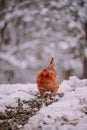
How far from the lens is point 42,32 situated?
11516mm

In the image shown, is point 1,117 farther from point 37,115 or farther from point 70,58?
point 70,58

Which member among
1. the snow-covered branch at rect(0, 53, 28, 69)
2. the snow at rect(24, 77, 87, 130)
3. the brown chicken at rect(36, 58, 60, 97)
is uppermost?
the snow-covered branch at rect(0, 53, 28, 69)

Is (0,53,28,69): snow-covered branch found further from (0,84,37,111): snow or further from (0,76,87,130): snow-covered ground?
(0,76,87,130): snow-covered ground

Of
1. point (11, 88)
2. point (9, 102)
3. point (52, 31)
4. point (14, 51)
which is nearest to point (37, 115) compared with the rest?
point (9, 102)

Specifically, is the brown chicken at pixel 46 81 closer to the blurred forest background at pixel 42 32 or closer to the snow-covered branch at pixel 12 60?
the blurred forest background at pixel 42 32

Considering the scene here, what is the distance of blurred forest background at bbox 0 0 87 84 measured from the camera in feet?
28.1

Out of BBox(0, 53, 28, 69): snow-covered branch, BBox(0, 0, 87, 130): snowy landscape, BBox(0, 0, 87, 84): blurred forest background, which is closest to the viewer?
BBox(0, 0, 87, 130): snowy landscape

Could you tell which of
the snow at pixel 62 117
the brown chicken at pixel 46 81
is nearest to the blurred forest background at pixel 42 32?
the brown chicken at pixel 46 81

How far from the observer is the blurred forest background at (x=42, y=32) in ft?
28.1

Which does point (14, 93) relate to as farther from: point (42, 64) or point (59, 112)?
point (42, 64)

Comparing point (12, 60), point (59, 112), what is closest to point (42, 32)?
point (12, 60)

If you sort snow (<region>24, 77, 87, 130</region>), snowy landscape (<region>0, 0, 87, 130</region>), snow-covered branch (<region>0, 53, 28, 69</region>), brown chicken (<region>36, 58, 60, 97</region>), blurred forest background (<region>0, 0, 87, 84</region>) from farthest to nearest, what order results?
1. snow-covered branch (<region>0, 53, 28, 69</region>)
2. blurred forest background (<region>0, 0, 87, 84</region>)
3. brown chicken (<region>36, 58, 60, 97</region>)
4. snowy landscape (<region>0, 0, 87, 130</region>)
5. snow (<region>24, 77, 87, 130</region>)

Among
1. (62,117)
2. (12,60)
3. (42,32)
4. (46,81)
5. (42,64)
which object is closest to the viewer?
(62,117)

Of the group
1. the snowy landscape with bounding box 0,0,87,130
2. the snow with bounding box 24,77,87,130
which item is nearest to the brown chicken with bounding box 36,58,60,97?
the snowy landscape with bounding box 0,0,87,130
